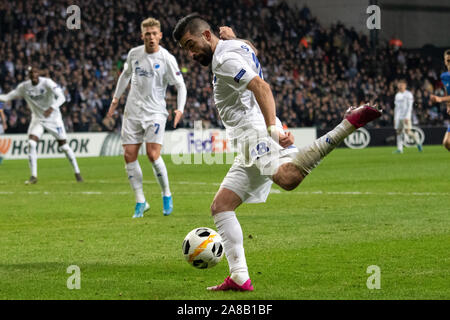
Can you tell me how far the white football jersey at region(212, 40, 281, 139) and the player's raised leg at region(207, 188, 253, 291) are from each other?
0.50m

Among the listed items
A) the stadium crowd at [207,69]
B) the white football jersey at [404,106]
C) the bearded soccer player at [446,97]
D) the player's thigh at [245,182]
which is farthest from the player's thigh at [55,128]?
the white football jersey at [404,106]

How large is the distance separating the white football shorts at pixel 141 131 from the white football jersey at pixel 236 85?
4.97 metres

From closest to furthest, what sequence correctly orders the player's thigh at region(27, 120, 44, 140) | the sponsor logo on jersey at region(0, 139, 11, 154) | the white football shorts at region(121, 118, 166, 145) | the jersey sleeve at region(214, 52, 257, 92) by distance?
the jersey sleeve at region(214, 52, 257, 92) → the white football shorts at region(121, 118, 166, 145) → the player's thigh at region(27, 120, 44, 140) → the sponsor logo on jersey at region(0, 139, 11, 154)

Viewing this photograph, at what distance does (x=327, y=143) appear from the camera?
5410mm

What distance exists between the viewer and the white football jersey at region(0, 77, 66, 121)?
1683 centimetres

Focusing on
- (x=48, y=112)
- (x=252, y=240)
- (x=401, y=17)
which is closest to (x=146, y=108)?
(x=252, y=240)

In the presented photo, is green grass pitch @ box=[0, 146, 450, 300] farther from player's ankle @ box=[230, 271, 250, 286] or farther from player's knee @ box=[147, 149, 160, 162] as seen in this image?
player's knee @ box=[147, 149, 160, 162]

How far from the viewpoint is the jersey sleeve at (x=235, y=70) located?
554cm

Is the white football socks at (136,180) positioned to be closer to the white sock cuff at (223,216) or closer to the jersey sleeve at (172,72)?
the jersey sleeve at (172,72)

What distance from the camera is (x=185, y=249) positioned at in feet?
21.0

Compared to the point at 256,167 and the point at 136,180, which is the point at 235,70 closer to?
the point at 256,167

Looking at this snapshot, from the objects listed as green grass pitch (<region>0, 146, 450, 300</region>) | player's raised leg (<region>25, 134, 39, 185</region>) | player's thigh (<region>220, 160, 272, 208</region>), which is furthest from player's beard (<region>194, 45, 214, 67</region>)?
player's raised leg (<region>25, 134, 39, 185</region>)
